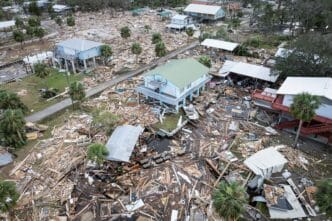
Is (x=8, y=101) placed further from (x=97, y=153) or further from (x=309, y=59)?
(x=309, y=59)

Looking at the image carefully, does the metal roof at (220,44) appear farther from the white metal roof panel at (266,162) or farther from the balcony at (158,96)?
the white metal roof panel at (266,162)

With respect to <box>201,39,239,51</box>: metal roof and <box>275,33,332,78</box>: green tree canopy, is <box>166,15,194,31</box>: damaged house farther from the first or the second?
<box>275,33,332,78</box>: green tree canopy

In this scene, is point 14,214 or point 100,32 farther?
point 100,32

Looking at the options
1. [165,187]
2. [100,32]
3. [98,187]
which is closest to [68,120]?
[98,187]

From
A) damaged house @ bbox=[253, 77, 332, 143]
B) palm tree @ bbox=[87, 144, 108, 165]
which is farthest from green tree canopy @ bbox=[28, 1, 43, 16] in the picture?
damaged house @ bbox=[253, 77, 332, 143]

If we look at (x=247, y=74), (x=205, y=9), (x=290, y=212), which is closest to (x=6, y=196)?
(x=290, y=212)

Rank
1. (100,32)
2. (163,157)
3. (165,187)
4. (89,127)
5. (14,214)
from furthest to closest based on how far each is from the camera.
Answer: (100,32), (89,127), (163,157), (165,187), (14,214)

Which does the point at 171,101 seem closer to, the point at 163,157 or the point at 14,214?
the point at 163,157
